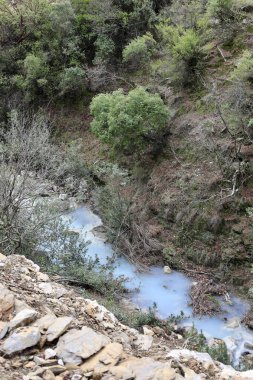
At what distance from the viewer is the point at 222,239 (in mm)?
9438

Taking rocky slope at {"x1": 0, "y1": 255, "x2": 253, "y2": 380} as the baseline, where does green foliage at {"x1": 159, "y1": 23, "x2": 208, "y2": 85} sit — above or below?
above

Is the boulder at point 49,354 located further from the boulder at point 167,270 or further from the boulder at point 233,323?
the boulder at point 167,270

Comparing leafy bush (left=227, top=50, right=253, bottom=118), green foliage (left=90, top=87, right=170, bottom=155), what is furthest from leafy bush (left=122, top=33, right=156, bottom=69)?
leafy bush (left=227, top=50, right=253, bottom=118)

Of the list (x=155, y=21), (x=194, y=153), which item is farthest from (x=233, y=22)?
(x=194, y=153)

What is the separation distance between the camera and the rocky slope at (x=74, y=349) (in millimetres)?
3678

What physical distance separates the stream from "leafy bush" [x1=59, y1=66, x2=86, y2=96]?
18.1 feet

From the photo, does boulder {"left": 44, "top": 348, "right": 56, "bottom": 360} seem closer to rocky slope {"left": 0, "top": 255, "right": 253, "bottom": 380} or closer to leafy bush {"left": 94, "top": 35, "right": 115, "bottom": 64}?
rocky slope {"left": 0, "top": 255, "right": 253, "bottom": 380}

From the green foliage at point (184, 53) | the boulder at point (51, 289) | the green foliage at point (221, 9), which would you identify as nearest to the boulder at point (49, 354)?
the boulder at point (51, 289)

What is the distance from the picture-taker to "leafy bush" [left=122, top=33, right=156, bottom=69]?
1311 cm

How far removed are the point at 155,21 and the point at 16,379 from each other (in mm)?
13135

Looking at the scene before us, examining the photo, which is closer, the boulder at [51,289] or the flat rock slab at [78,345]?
the flat rock slab at [78,345]

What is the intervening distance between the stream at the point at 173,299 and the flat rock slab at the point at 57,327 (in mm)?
3892

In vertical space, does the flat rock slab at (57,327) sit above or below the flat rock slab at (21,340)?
above

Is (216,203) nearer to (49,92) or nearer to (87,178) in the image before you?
(87,178)
